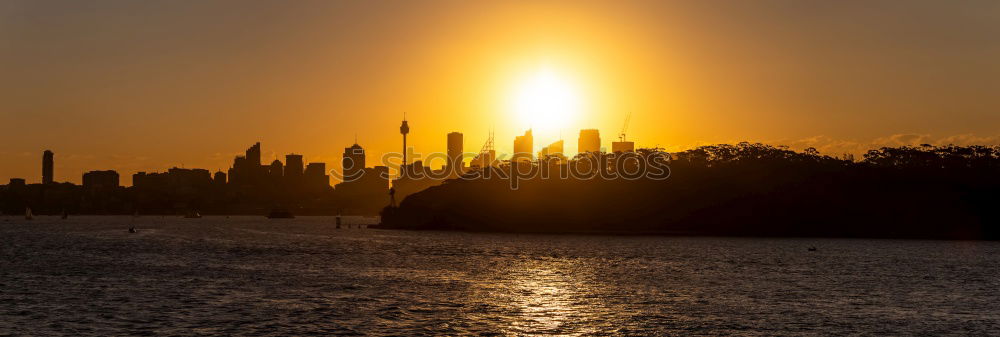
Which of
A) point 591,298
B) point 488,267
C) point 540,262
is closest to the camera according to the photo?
point 591,298

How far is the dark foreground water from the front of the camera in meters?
61.1

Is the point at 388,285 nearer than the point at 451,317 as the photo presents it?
No

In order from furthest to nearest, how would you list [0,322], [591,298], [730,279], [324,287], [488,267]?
[488,267], [730,279], [324,287], [591,298], [0,322]

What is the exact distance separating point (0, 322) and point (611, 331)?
1573 inches

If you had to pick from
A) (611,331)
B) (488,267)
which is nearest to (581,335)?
(611,331)

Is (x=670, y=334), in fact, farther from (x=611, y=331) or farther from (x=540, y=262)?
(x=540, y=262)

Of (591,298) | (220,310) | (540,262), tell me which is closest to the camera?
(220,310)

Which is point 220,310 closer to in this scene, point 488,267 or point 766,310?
point 766,310

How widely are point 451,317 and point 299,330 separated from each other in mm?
11239

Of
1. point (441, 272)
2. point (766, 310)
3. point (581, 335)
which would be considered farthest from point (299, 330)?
point (441, 272)

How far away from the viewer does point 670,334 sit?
2279 inches

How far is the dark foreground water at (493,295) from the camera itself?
6112 cm

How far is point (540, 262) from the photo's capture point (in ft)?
425

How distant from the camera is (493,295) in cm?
8094
